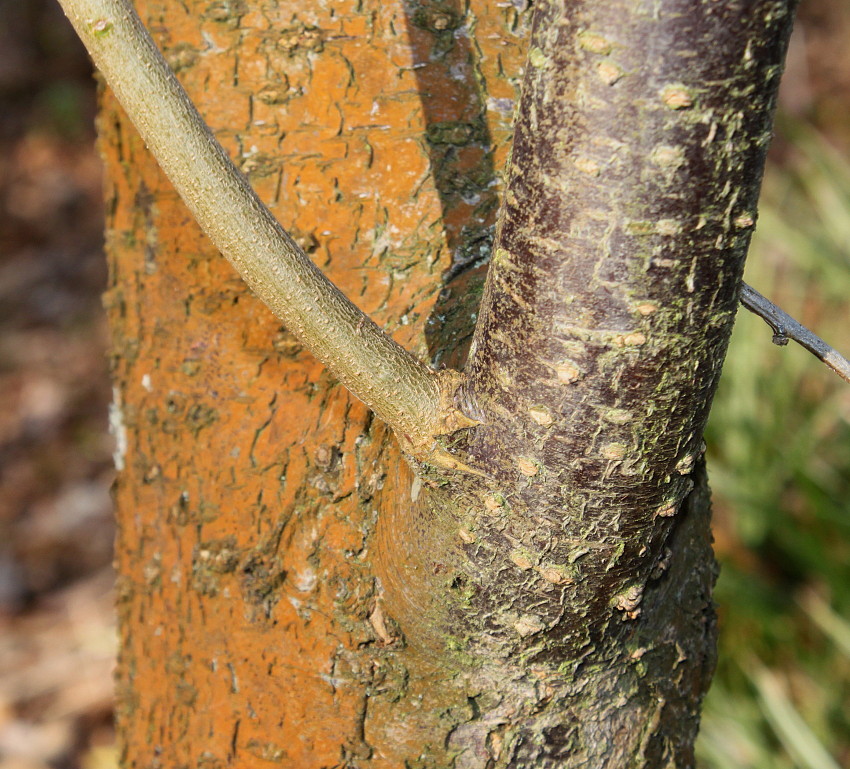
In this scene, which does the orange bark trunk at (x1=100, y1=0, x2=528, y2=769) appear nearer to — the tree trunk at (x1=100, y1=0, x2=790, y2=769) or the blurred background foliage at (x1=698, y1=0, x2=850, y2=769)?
the tree trunk at (x1=100, y1=0, x2=790, y2=769)

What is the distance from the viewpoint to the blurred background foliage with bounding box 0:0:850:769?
6.34 feet

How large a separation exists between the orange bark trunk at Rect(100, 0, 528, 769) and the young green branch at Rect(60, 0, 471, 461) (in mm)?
83

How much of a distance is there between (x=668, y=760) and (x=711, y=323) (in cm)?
39

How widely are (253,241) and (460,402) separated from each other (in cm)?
16

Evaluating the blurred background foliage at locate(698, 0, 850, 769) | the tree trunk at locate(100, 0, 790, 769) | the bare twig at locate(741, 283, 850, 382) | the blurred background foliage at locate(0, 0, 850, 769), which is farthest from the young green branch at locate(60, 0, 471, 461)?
the blurred background foliage at locate(698, 0, 850, 769)

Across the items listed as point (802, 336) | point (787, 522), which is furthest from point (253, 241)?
point (787, 522)

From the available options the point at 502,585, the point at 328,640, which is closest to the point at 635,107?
the point at 502,585

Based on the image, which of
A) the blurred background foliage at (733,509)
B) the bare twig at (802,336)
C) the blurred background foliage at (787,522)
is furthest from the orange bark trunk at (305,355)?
the blurred background foliage at (787,522)

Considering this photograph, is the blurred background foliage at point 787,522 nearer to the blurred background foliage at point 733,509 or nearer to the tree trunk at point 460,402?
the blurred background foliage at point 733,509

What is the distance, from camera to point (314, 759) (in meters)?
0.65

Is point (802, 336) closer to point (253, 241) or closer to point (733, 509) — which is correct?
point (253, 241)

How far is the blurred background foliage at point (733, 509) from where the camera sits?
6.34 ft

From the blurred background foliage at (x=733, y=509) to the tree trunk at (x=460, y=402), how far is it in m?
0.83

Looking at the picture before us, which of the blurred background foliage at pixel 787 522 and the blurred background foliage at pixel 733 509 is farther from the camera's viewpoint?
the blurred background foliage at pixel 733 509
